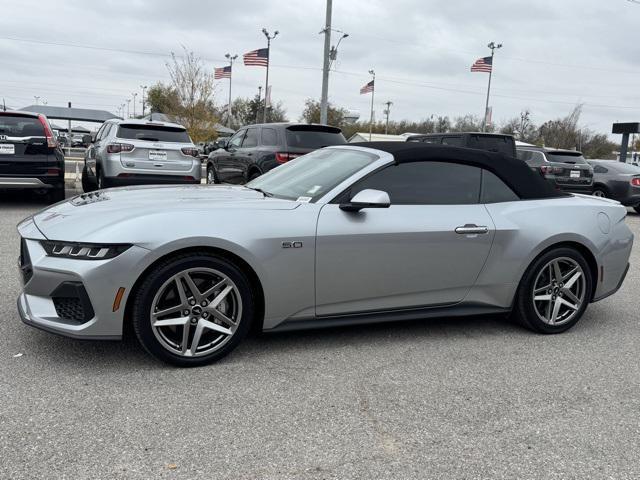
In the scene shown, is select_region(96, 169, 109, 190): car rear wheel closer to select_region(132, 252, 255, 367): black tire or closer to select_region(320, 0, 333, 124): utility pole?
select_region(132, 252, 255, 367): black tire

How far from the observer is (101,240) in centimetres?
320

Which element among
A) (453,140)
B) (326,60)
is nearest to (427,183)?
(453,140)

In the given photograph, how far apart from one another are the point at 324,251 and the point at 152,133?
24.3ft

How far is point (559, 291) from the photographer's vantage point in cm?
→ 448

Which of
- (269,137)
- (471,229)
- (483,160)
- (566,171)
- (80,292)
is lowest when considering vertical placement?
(80,292)

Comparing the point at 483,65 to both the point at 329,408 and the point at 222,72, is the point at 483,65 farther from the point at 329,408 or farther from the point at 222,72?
the point at 329,408

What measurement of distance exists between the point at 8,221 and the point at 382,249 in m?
6.80

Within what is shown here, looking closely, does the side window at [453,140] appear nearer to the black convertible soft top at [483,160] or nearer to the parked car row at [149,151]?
the parked car row at [149,151]

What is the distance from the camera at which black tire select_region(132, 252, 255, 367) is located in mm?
3271

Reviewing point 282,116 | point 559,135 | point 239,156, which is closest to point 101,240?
point 239,156

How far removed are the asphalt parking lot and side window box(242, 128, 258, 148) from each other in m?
7.33

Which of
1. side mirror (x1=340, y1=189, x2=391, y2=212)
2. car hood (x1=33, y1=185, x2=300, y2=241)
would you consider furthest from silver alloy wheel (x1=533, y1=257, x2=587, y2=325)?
car hood (x1=33, y1=185, x2=300, y2=241)

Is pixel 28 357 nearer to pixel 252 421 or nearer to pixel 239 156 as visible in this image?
pixel 252 421

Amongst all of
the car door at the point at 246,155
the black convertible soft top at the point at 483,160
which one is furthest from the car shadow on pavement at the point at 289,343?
the car door at the point at 246,155
